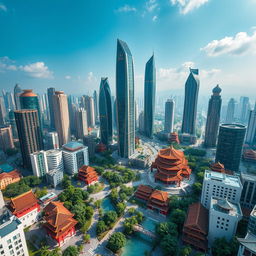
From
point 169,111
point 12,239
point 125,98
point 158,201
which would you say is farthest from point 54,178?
point 169,111

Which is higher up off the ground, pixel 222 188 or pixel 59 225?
pixel 222 188

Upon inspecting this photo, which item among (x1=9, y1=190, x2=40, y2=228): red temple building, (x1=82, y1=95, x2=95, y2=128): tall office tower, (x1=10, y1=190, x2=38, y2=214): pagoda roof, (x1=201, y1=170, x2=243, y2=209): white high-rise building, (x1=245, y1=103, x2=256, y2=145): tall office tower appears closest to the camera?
(x1=9, y1=190, x2=40, y2=228): red temple building

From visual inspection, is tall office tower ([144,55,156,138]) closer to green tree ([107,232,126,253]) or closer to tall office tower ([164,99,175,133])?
tall office tower ([164,99,175,133])

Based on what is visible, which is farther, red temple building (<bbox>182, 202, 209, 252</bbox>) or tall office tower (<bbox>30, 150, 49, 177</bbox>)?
tall office tower (<bbox>30, 150, 49, 177</bbox>)

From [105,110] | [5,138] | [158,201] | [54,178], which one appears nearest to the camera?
[158,201]

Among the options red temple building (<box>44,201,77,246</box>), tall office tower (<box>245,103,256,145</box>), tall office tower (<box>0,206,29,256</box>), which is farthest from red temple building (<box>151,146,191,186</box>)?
tall office tower (<box>245,103,256,145</box>)

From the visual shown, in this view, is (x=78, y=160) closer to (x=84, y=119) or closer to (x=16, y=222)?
(x=16, y=222)

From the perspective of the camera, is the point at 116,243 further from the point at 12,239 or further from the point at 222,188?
the point at 222,188
